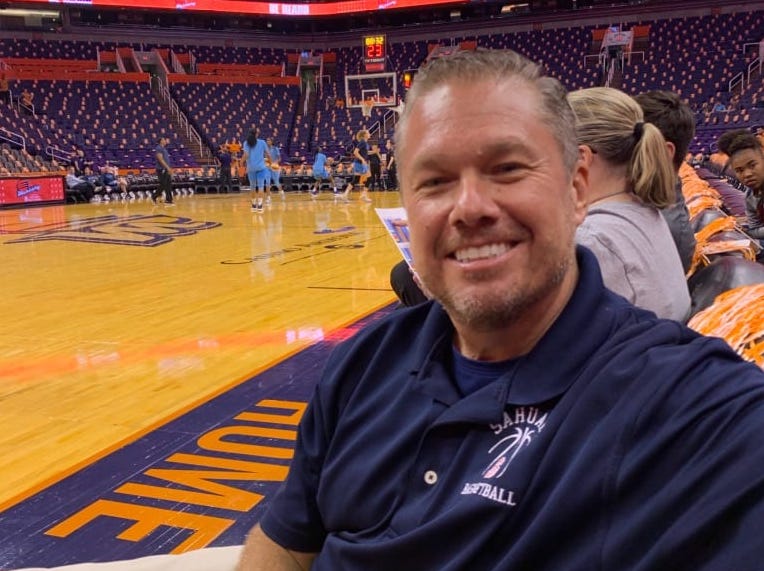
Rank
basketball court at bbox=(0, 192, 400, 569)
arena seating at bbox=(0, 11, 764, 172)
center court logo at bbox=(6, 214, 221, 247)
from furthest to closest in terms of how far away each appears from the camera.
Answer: arena seating at bbox=(0, 11, 764, 172) → center court logo at bbox=(6, 214, 221, 247) → basketball court at bbox=(0, 192, 400, 569)

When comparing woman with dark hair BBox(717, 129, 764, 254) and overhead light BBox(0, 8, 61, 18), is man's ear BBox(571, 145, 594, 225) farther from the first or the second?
overhead light BBox(0, 8, 61, 18)

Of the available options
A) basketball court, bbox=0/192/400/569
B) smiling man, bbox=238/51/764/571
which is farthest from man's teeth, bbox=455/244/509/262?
basketball court, bbox=0/192/400/569

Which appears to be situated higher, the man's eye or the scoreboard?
the scoreboard

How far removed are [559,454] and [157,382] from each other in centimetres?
284

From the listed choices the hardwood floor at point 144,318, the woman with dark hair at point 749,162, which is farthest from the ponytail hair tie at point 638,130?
the woman with dark hair at point 749,162

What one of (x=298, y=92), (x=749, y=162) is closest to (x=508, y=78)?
(x=749, y=162)

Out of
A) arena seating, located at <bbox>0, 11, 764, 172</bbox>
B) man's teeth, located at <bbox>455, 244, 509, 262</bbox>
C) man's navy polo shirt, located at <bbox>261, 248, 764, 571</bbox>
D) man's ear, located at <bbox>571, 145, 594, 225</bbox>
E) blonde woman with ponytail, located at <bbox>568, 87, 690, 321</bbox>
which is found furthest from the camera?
arena seating, located at <bbox>0, 11, 764, 172</bbox>

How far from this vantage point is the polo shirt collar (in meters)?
0.89

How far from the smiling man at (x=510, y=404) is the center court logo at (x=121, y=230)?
768 cm

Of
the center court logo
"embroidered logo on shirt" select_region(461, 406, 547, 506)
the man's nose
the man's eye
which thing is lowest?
the center court logo

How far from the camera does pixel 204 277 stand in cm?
605

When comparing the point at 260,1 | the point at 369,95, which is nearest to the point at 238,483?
the point at 369,95

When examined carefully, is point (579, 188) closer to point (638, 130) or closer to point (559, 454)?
point (559, 454)

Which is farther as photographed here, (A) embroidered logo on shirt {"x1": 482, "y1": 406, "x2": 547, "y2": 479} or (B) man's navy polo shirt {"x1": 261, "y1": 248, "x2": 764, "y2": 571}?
(A) embroidered logo on shirt {"x1": 482, "y1": 406, "x2": 547, "y2": 479}
